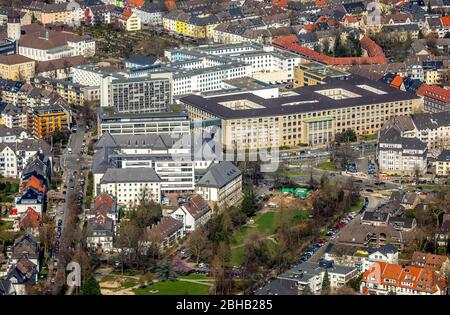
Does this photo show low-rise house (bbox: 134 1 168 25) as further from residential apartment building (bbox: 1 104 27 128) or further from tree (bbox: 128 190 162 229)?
tree (bbox: 128 190 162 229)

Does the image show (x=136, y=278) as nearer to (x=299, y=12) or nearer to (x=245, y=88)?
(x=245, y=88)

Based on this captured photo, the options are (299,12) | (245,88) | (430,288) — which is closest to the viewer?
→ (430,288)

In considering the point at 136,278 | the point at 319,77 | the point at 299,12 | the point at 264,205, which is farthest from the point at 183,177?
the point at 299,12

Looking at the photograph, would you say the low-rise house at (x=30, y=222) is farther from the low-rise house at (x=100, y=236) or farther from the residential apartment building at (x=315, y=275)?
the residential apartment building at (x=315, y=275)

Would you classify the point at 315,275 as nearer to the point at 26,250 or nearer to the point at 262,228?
the point at 262,228

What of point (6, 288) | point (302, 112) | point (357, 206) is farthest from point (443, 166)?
point (6, 288)
